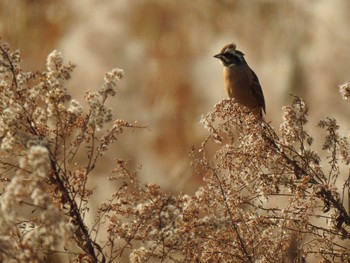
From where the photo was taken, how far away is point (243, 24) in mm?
16031

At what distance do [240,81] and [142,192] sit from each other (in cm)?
325

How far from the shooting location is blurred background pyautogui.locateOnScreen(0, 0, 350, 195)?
11.7 m

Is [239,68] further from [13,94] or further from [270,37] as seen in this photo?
[270,37]

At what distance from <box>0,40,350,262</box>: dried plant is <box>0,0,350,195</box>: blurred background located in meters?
6.55

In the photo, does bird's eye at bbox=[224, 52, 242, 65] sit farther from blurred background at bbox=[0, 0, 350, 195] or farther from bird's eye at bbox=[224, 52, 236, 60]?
blurred background at bbox=[0, 0, 350, 195]

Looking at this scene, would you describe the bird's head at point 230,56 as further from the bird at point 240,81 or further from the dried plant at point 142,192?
the dried plant at point 142,192

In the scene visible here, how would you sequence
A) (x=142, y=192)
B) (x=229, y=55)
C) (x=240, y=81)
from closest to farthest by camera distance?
(x=142, y=192)
(x=240, y=81)
(x=229, y=55)

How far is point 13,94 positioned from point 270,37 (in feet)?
42.1

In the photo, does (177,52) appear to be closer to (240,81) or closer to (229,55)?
(229,55)

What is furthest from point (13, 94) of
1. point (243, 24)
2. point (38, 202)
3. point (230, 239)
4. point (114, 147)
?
point (243, 24)

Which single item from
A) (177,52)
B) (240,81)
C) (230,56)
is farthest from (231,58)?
(177,52)

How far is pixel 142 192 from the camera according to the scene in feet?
10.1

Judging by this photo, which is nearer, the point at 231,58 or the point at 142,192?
the point at 142,192

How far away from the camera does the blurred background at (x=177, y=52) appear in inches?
460
